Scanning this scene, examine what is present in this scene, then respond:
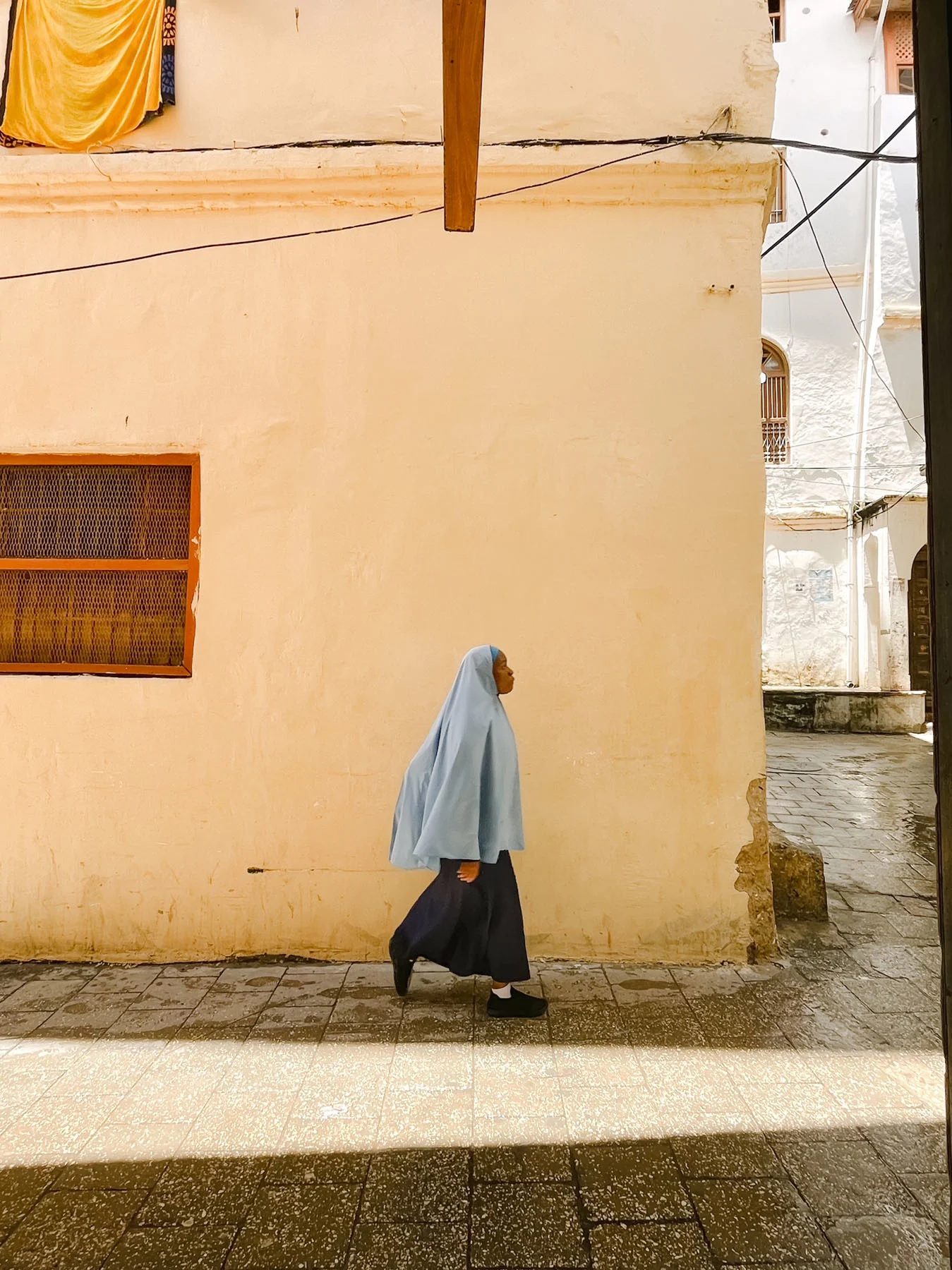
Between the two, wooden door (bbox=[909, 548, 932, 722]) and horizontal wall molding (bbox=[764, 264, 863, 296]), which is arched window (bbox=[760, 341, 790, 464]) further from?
wooden door (bbox=[909, 548, 932, 722])

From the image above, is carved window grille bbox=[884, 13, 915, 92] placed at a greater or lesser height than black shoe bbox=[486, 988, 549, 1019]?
greater

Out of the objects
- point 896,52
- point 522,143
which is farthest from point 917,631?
point 522,143

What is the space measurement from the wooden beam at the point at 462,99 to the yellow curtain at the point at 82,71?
2.53m

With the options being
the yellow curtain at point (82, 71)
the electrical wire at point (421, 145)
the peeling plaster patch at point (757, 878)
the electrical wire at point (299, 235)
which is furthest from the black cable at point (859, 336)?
the yellow curtain at point (82, 71)

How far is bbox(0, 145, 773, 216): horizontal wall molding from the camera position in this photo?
399 cm

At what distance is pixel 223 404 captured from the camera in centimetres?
411

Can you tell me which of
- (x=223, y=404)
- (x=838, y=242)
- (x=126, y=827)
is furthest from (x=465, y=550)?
(x=838, y=242)

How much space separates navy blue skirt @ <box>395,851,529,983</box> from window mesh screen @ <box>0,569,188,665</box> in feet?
6.43

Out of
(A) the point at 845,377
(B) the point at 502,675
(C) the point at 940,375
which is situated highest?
(A) the point at 845,377

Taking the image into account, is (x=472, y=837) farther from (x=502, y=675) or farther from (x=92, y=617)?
(x=92, y=617)

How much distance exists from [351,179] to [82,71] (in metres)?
1.85

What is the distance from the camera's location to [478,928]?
335cm

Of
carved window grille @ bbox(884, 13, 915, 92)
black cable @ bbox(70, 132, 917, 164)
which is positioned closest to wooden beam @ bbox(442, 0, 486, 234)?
black cable @ bbox(70, 132, 917, 164)

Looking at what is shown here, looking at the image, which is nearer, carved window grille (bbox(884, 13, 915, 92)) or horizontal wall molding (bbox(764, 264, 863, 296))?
carved window grille (bbox(884, 13, 915, 92))
